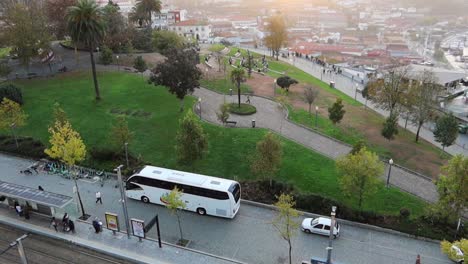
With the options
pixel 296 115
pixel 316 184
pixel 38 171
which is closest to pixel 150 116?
pixel 38 171

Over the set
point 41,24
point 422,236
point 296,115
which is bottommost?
point 422,236

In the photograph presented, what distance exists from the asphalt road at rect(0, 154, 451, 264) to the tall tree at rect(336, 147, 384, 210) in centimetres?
303

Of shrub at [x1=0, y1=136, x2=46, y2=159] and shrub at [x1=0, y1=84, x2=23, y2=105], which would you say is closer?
shrub at [x1=0, y1=136, x2=46, y2=159]

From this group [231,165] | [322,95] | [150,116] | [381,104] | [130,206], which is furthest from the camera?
[322,95]

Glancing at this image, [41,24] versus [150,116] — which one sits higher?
[41,24]

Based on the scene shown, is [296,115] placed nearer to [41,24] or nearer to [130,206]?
[130,206]

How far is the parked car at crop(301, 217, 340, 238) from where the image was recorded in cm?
2848

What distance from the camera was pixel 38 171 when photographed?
3853 cm

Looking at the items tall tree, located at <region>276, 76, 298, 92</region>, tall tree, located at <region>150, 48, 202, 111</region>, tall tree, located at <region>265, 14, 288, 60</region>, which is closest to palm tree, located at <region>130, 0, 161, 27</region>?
tall tree, located at <region>265, 14, 288, 60</region>

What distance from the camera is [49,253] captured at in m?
27.6

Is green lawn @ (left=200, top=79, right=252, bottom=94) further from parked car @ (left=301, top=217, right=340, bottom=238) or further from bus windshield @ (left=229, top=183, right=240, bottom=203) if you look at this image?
parked car @ (left=301, top=217, right=340, bottom=238)

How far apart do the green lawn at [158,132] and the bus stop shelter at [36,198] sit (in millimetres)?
10462

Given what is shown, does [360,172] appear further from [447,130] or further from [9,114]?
[9,114]

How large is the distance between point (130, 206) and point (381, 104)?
115 ft
